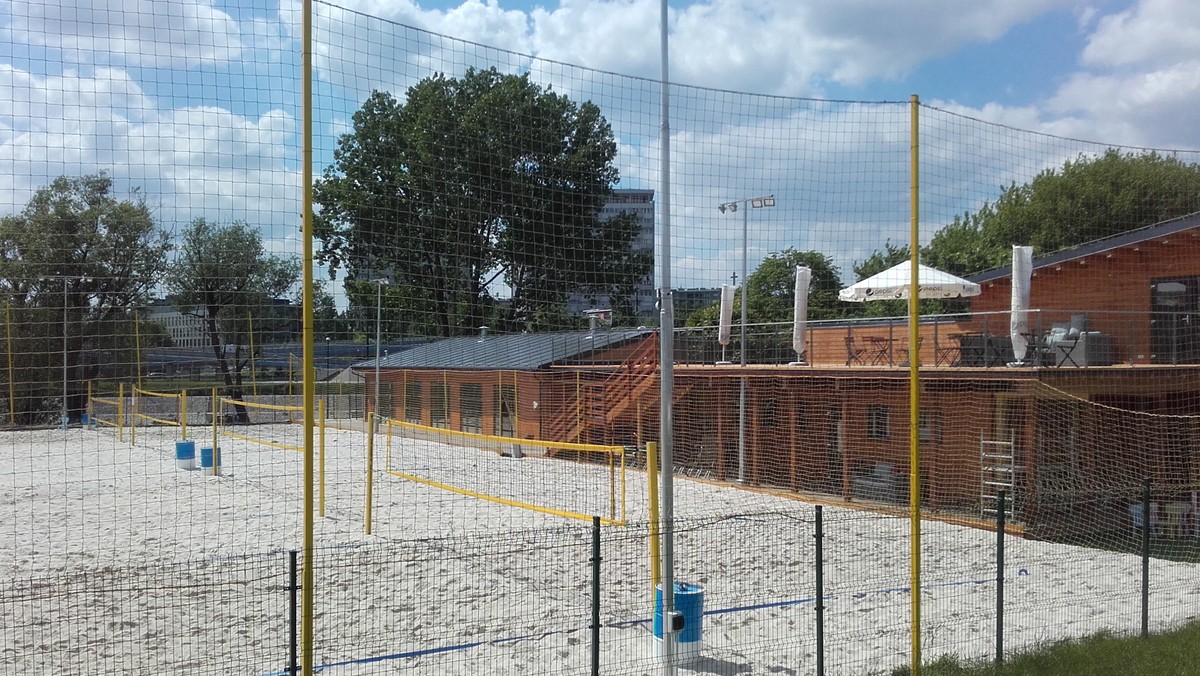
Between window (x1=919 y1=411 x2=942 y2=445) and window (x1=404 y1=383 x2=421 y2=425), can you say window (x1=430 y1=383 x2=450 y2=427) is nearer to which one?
window (x1=404 y1=383 x2=421 y2=425)

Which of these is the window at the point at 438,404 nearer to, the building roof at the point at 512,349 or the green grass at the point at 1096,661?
the building roof at the point at 512,349

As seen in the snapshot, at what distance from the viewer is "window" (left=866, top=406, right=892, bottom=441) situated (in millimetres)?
15797

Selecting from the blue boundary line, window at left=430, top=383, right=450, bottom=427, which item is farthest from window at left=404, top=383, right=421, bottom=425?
→ the blue boundary line

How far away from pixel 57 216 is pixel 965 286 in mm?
12894

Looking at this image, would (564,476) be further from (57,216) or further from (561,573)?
(57,216)

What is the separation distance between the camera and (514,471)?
61.8 feet

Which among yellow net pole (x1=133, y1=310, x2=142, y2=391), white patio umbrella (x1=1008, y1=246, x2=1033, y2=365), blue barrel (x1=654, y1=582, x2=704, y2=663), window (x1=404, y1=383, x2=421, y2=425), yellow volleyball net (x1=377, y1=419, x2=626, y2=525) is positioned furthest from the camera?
window (x1=404, y1=383, x2=421, y2=425)

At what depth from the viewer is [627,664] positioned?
625 cm

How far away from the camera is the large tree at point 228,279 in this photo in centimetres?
436

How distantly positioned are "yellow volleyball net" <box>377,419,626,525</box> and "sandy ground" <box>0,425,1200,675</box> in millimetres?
381

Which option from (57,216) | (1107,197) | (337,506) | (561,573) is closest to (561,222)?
Result: (57,216)

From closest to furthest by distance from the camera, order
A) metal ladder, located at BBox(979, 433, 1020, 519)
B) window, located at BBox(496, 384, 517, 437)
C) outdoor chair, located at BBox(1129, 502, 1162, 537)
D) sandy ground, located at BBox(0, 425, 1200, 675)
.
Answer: sandy ground, located at BBox(0, 425, 1200, 675)
outdoor chair, located at BBox(1129, 502, 1162, 537)
metal ladder, located at BBox(979, 433, 1020, 519)
window, located at BBox(496, 384, 517, 437)

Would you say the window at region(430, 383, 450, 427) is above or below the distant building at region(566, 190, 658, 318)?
below

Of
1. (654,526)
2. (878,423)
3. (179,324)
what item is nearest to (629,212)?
(654,526)
